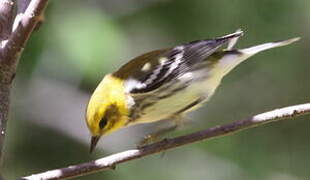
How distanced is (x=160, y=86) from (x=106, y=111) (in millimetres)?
410

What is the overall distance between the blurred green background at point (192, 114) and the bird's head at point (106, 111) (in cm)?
116

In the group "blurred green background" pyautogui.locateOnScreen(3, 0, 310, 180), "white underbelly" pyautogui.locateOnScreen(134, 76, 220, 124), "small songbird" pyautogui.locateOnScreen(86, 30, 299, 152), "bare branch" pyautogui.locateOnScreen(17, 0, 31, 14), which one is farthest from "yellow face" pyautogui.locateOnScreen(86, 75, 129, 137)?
"blurred green background" pyautogui.locateOnScreen(3, 0, 310, 180)

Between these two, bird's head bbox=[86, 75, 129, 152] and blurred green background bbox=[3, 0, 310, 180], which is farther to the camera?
blurred green background bbox=[3, 0, 310, 180]

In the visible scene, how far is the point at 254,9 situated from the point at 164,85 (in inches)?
71.7

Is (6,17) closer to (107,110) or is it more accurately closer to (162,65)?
(107,110)

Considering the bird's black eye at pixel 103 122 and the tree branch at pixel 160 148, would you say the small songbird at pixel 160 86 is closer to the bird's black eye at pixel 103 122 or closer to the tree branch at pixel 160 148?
the bird's black eye at pixel 103 122

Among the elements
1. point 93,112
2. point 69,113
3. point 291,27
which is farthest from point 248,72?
point 93,112

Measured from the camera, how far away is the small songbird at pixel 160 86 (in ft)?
11.0

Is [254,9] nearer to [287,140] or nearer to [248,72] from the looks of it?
[248,72]

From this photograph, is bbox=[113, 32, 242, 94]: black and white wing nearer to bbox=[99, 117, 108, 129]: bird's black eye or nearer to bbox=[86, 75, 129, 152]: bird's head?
bbox=[86, 75, 129, 152]: bird's head

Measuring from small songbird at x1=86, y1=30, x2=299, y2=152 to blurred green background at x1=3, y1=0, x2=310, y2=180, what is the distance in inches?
34.8

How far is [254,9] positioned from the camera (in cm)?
523

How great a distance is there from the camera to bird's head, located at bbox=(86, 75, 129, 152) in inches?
129

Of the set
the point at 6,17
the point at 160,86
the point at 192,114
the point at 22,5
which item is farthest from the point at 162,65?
the point at 192,114
